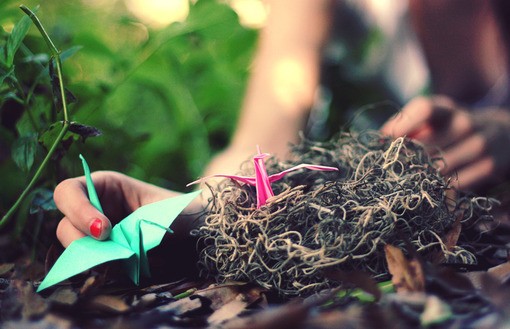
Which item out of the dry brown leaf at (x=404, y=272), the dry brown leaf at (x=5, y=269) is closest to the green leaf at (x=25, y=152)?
the dry brown leaf at (x=5, y=269)

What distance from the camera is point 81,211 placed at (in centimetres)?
52

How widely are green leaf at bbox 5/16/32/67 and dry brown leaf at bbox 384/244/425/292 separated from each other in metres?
0.46

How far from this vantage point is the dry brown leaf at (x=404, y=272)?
0.43 metres

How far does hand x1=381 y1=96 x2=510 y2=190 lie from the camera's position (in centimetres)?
81

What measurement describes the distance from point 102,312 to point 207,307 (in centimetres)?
10

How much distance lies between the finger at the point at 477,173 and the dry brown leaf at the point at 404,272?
48cm

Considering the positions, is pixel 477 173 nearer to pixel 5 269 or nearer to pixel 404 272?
pixel 404 272

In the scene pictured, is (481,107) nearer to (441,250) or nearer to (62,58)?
(441,250)

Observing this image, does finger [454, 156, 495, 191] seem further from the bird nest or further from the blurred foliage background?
the blurred foliage background

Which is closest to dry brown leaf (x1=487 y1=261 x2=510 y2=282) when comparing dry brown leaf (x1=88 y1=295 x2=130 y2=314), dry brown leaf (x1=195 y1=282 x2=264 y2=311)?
dry brown leaf (x1=195 y1=282 x2=264 y2=311)

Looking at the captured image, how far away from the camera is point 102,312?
455 millimetres

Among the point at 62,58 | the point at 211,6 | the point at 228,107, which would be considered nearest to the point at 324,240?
the point at 62,58

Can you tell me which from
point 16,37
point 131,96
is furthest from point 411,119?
point 131,96

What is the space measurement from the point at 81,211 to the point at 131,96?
94cm
